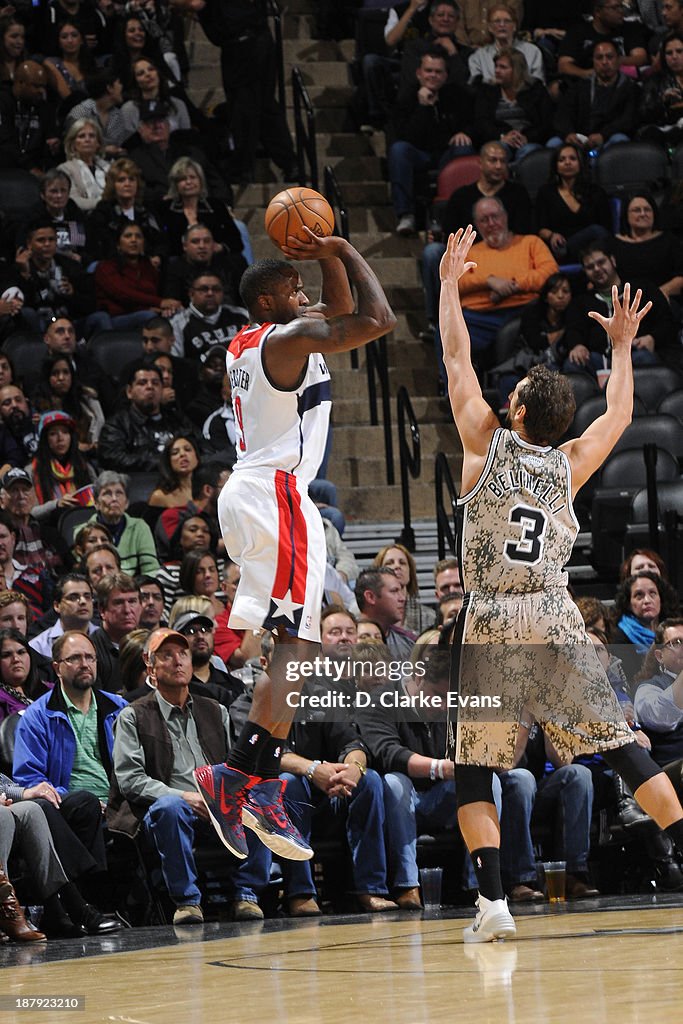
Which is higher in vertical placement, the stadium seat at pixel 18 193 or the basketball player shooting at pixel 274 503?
the stadium seat at pixel 18 193

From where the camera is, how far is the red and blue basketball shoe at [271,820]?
5941mm

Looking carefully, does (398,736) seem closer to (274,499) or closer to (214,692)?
(214,692)

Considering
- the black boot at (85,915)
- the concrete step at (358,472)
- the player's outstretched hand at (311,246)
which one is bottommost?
the black boot at (85,915)

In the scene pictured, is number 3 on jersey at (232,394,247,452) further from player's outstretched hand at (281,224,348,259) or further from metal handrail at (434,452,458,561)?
metal handrail at (434,452,458,561)

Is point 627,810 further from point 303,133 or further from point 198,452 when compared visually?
point 303,133

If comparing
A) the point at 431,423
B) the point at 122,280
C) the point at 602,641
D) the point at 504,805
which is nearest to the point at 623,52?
the point at 431,423

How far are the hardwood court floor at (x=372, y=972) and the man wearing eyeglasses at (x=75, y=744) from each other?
2.20 ft

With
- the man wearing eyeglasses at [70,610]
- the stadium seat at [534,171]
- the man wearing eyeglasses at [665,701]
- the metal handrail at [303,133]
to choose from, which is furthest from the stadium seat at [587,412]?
the metal handrail at [303,133]

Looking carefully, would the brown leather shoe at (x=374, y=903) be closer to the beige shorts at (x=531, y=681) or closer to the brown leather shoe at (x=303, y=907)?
the brown leather shoe at (x=303, y=907)

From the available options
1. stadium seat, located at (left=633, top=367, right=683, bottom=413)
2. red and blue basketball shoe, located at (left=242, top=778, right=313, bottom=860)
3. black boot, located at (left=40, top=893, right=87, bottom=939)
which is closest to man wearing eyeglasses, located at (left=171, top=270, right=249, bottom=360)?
stadium seat, located at (left=633, top=367, right=683, bottom=413)

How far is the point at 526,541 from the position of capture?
5688 millimetres

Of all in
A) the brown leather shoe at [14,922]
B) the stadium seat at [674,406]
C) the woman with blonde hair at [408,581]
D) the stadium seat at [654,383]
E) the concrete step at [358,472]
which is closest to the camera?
the brown leather shoe at [14,922]

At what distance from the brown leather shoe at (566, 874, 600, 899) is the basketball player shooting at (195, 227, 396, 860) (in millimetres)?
2462

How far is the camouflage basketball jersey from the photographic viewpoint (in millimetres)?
5688
